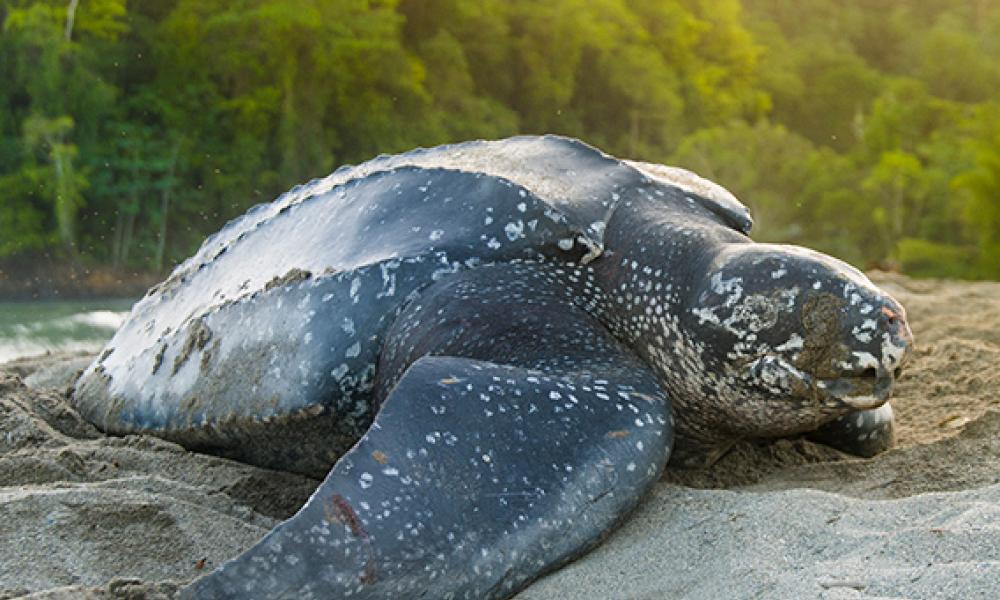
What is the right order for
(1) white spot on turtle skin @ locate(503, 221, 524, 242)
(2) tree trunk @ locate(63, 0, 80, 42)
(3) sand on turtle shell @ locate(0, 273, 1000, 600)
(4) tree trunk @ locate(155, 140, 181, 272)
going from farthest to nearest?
(2) tree trunk @ locate(63, 0, 80, 42) → (4) tree trunk @ locate(155, 140, 181, 272) → (1) white spot on turtle skin @ locate(503, 221, 524, 242) → (3) sand on turtle shell @ locate(0, 273, 1000, 600)

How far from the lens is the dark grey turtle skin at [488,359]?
1.64 m

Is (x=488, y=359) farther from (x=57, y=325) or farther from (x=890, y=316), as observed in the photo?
(x=57, y=325)

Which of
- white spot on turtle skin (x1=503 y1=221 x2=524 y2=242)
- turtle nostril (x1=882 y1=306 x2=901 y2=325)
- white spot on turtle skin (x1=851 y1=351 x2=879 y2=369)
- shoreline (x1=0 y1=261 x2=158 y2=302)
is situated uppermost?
white spot on turtle skin (x1=503 y1=221 x2=524 y2=242)

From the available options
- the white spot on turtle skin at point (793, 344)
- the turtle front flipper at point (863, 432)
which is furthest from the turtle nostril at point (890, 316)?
the turtle front flipper at point (863, 432)

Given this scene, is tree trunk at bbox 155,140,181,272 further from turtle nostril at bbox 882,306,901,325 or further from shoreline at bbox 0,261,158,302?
turtle nostril at bbox 882,306,901,325

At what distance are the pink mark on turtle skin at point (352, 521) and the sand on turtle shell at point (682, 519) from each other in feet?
0.83

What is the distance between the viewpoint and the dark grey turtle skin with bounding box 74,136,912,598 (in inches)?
64.6

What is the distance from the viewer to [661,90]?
74.5 ft

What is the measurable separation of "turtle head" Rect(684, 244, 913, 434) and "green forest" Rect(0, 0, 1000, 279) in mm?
12344

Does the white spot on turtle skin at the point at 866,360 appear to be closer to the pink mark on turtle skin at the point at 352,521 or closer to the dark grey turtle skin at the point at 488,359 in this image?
the dark grey turtle skin at the point at 488,359

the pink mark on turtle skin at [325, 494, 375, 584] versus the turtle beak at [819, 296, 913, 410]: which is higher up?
the turtle beak at [819, 296, 913, 410]

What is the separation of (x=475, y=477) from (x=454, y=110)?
1837 cm

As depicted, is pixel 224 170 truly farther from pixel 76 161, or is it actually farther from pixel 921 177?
pixel 921 177

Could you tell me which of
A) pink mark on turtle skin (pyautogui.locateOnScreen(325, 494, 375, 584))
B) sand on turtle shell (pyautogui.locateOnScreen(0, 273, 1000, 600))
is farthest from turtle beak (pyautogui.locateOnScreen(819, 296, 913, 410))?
pink mark on turtle skin (pyautogui.locateOnScreen(325, 494, 375, 584))
